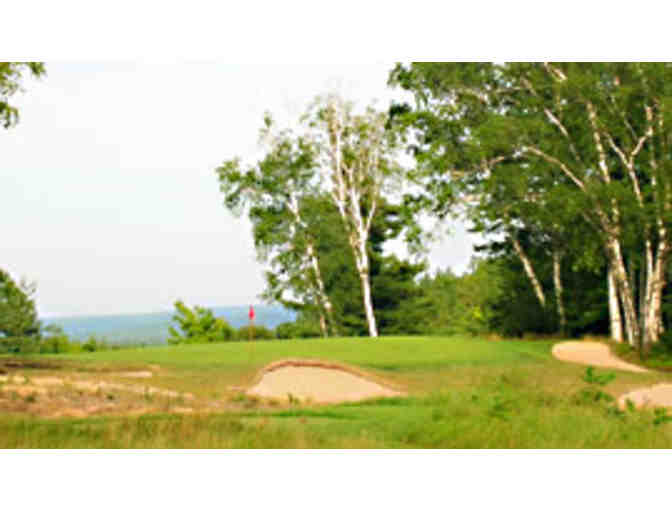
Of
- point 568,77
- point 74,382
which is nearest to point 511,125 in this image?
point 568,77

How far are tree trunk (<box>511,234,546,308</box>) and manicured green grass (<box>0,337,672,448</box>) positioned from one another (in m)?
0.50

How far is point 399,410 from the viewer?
5223mm

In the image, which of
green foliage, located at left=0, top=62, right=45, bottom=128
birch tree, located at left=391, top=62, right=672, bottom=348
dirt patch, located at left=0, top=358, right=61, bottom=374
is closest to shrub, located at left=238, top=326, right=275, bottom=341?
dirt patch, located at left=0, top=358, right=61, bottom=374

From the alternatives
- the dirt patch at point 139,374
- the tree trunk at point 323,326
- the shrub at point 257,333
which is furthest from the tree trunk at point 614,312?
the dirt patch at point 139,374

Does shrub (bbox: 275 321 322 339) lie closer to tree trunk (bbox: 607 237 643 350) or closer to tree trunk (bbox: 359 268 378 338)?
tree trunk (bbox: 359 268 378 338)

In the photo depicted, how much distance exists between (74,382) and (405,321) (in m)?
3.06

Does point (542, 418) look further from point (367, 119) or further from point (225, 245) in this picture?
point (367, 119)

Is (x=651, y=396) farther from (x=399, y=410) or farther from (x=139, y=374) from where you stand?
(x=139, y=374)

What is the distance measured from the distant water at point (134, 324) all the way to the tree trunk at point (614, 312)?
3.01 metres

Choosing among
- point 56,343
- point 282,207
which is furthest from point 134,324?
point 282,207

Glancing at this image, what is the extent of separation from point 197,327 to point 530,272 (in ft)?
10.1

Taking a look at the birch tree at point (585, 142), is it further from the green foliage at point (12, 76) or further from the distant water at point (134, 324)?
the green foliage at point (12, 76)
